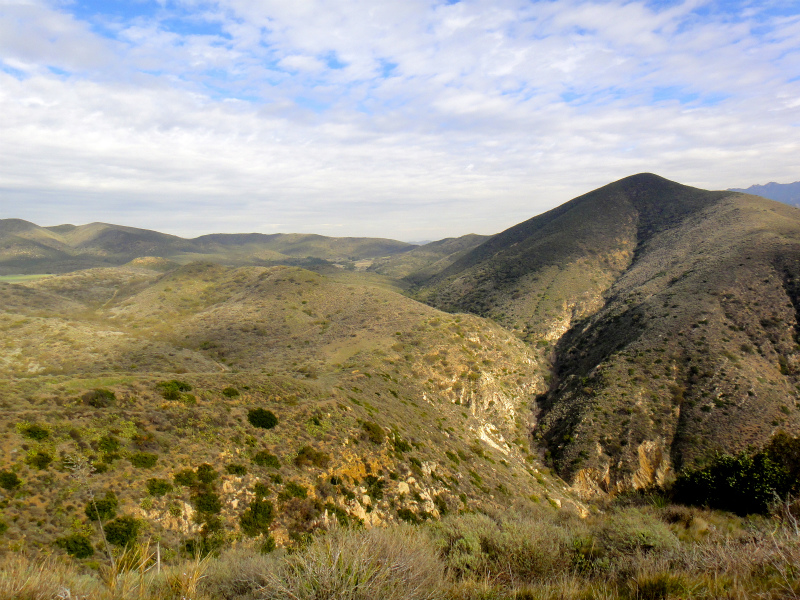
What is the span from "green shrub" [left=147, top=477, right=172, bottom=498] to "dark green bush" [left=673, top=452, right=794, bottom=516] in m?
36.8

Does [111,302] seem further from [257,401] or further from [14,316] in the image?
[257,401]

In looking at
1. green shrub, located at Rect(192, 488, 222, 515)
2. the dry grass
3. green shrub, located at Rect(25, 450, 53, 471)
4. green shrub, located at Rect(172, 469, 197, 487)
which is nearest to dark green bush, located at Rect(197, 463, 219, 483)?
green shrub, located at Rect(172, 469, 197, 487)

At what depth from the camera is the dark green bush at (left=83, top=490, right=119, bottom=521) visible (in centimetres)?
1397

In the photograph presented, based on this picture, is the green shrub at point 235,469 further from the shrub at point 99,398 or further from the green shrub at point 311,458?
the shrub at point 99,398

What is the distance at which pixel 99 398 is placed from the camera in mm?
19844

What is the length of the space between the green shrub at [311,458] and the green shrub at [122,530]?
8.36 meters

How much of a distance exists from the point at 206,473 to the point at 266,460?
3278 mm

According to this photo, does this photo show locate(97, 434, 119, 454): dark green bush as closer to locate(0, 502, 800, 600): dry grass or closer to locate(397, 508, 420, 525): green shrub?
locate(0, 502, 800, 600): dry grass

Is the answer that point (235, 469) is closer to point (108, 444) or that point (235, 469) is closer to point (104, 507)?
point (104, 507)

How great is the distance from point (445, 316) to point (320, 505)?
50062 millimetres

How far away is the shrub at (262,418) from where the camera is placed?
23016 millimetres

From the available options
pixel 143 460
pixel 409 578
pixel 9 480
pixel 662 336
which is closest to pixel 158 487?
pixel 143 460

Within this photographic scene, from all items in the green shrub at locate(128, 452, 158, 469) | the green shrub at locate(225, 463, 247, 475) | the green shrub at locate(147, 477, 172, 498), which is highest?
the green shrub at locate(128, 452, 158, 469)

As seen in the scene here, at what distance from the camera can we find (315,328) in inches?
2611
